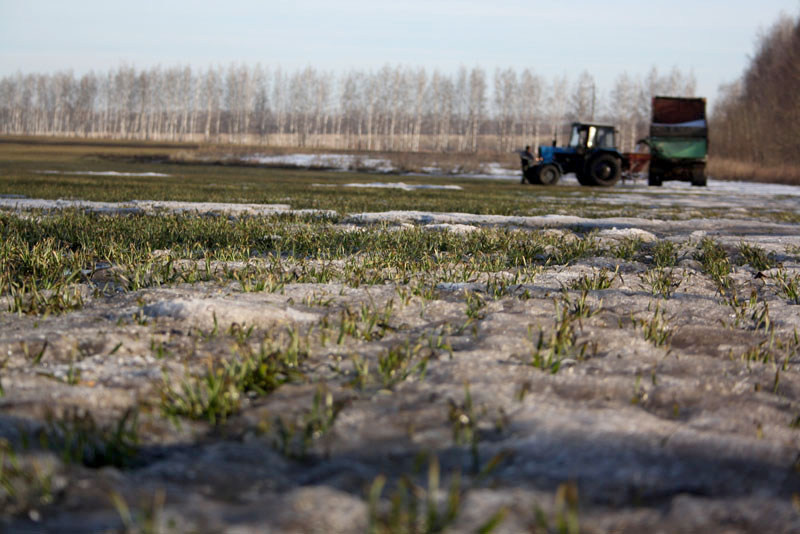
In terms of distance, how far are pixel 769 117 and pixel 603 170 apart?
30.7m


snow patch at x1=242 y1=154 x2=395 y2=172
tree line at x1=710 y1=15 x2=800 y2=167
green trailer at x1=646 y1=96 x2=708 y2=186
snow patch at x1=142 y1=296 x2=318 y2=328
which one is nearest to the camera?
snow patch at x1=142 y1=296 x2=318 y2=328

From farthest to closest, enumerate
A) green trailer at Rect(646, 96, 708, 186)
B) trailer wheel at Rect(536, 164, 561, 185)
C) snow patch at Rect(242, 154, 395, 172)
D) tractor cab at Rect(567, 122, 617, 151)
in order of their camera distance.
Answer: snow patch at Rect(242, 154, 395, 172) → green trailer at Rect(646, 96, 708, 186) → trailer wheel at Rect(536, 164, 561, 185) → tractor cab at Rect(567, 122, 617, 151)

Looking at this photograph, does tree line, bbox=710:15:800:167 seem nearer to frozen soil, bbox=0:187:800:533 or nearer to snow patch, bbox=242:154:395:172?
snow patch, bbox=242:154:395:172

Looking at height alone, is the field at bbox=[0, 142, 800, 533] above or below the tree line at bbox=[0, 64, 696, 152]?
below

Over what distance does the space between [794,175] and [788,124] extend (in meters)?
7.31

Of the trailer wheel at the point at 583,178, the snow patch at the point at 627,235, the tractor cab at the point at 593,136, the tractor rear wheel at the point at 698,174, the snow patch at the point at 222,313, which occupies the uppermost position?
the tractor cab at the point at 593,136

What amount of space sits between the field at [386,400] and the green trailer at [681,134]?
26290 millimetres

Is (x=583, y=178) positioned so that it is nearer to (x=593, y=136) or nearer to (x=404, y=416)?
(x=593, y=136)

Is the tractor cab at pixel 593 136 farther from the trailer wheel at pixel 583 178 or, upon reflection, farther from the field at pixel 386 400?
the field at pixel 386 400

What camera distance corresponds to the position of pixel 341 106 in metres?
111

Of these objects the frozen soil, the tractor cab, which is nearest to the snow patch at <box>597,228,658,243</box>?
the frozen soil

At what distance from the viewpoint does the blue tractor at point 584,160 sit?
26312mm

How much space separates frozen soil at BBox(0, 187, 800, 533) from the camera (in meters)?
1.45

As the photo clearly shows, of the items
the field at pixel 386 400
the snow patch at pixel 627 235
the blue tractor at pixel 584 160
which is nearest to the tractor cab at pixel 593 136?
the blue tractor at pixel 584 160
